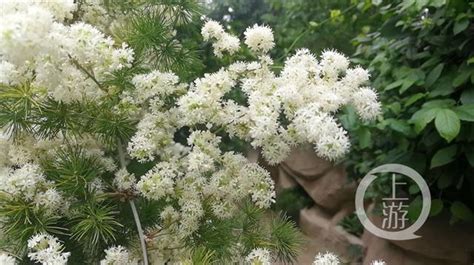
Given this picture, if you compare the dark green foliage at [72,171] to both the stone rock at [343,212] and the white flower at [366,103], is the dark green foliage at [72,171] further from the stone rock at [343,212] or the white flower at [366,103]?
the stone rock at [343,212]

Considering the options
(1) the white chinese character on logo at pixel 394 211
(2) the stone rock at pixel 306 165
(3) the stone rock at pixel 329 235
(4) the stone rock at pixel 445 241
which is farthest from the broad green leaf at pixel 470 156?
(2) the stone rock at pixel 306 165

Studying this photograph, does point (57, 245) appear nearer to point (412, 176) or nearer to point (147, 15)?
point (147, 15)

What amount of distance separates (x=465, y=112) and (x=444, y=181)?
0.76 feet

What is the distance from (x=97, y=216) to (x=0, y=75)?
247mm

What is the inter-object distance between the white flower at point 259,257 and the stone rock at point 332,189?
1.17 metres

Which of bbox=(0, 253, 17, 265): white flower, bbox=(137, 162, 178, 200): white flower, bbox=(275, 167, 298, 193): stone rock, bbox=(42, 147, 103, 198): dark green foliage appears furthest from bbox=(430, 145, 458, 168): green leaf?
bbox=(275, 167, 298, 193): stone rock

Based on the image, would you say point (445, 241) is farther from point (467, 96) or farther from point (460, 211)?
point (467, 96)

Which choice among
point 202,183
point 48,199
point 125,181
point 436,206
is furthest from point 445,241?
point 48,199

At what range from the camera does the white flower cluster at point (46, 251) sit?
0.70 metres

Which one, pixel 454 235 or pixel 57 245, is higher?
pixel 454 235

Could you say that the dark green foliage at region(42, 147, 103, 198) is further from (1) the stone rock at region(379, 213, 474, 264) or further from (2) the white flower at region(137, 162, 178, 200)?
(1) the stone rock at region(379, 213, 474, 264)

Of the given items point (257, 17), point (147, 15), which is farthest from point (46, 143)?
point (257, 17)

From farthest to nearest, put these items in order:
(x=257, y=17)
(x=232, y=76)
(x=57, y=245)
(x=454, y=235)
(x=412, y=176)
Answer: (x=257, y=17), (x=454, y=235), (x=412, y=176), (x=232, y=76), (x=57, y=245)

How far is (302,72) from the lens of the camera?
763 mm
